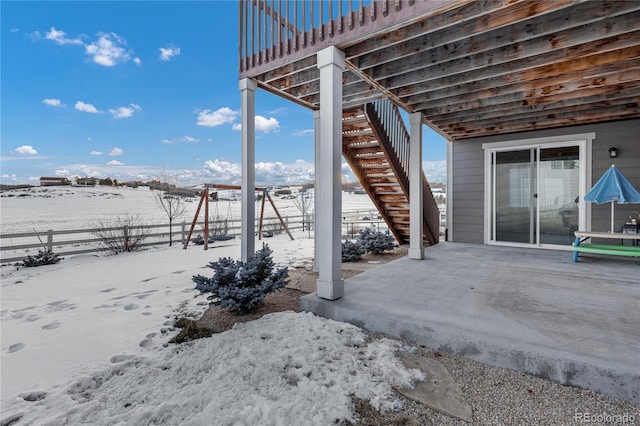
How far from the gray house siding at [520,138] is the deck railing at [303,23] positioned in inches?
176

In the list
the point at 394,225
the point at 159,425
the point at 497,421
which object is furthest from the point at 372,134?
the point at 159,425

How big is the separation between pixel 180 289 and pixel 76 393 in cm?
214

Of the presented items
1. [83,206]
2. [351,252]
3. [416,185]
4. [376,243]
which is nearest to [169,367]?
[351,252]

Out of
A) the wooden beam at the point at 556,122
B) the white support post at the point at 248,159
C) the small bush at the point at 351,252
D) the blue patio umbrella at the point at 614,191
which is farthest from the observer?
the small bush at the point at 351,252

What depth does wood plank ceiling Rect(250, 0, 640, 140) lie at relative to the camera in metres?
2.43

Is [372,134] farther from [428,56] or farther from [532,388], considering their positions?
[532,388]

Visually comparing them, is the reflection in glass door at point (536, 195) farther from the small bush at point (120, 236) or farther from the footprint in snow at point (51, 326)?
the small bush at point (120, 236)

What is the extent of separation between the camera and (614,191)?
4.12m

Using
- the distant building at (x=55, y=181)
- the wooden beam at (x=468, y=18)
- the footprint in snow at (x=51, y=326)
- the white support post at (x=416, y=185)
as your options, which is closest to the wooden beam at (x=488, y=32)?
the wooden beam at (x=468, y=18)

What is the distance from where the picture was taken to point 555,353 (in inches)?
67.9

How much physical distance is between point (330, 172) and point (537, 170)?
4820 mm

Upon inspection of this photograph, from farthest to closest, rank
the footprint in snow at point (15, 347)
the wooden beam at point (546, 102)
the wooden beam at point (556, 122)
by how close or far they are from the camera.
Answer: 1. the wooden beam at point (556, 122)
2. the wooden beam at point (546, 102)
3. the footprint in snow at point (15, 347)

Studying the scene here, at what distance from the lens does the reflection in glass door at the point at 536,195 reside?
17.6ft

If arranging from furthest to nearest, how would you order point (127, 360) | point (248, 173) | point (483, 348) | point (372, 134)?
point (372, 134), point (248, 173), point (127, 360), point (483, 348)
